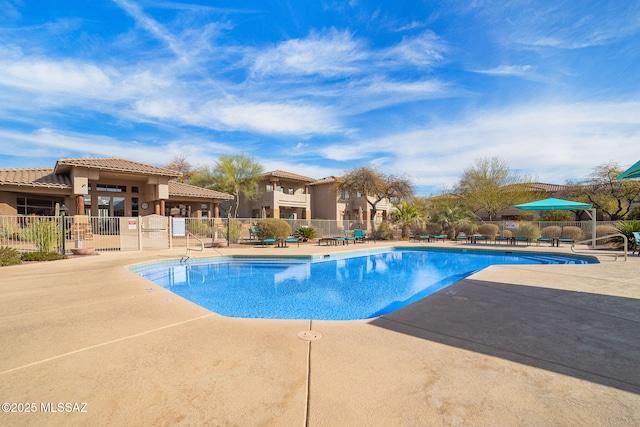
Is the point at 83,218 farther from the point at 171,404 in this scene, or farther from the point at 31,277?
the point at 171,404

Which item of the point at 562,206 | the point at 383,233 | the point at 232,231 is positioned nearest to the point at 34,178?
the point at 232,231

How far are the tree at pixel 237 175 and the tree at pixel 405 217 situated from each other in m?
13.4

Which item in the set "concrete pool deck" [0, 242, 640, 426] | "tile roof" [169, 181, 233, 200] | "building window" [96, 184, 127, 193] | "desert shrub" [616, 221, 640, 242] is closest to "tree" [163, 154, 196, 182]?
"tile roof" [169, 181, 233, 200]

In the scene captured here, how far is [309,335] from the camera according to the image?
3.61m

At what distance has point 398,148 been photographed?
23953mm

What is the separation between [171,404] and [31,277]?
8.09 metres

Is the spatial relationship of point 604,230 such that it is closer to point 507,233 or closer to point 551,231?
point 551,231

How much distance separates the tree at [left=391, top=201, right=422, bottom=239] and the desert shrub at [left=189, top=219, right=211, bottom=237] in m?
14.7

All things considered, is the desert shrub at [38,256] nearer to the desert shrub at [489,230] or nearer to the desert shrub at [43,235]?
the desert shrub at [43,235]

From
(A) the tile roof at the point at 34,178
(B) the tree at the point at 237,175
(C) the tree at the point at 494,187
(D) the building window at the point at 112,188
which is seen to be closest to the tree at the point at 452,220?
(C) the tree at the point at 494,187

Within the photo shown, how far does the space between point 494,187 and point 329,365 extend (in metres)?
30.5

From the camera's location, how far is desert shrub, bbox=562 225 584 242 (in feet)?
63.9

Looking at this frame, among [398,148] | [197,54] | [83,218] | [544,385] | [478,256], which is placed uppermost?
[197,54]

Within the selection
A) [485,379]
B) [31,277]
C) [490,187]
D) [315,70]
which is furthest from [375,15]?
[490,187]
